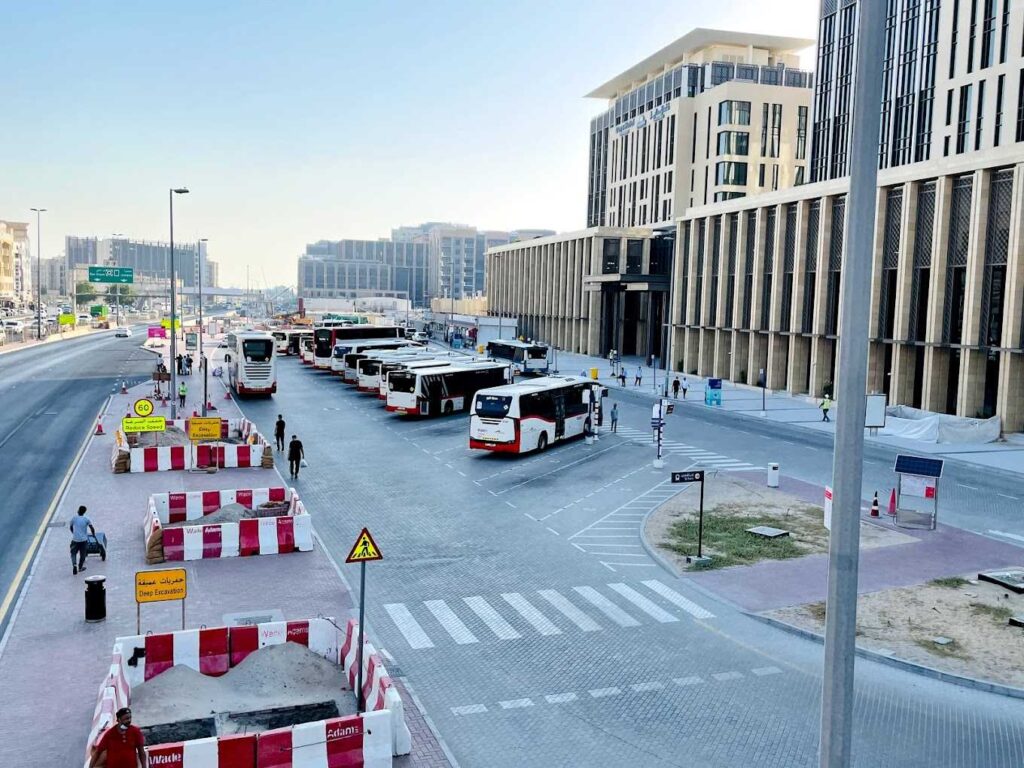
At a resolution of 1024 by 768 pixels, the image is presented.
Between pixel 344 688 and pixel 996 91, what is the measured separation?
62.7 m

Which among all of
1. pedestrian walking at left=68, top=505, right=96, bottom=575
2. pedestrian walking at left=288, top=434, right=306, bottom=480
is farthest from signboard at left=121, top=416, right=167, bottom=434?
pedestrian walking at left=68, top=505, right=96, bottom=575

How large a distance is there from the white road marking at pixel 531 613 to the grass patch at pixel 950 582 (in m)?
9.21

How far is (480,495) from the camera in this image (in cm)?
2933

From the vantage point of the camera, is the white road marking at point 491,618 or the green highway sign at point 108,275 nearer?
the white road marking at point 491,618

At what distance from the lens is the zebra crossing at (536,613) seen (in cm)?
1698

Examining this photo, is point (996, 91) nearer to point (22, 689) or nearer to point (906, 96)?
point (906, 96)

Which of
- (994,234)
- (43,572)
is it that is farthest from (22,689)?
(994,234)

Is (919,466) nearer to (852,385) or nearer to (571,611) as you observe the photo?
(571,611)

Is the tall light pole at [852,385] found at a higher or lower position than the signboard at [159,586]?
higher

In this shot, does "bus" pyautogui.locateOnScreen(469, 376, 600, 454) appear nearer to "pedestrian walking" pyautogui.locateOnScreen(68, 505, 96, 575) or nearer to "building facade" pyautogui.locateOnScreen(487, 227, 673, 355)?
"pedestrian walking" pyautogui.locateOnScreen(68, 505, 96, 575)

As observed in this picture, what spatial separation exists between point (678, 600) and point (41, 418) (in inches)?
1468

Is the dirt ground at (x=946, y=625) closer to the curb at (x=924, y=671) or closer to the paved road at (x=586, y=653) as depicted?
the curb at (x=924, y=671)

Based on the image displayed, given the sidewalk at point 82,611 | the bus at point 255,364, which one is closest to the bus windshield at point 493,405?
the sidewalk at point 82,611

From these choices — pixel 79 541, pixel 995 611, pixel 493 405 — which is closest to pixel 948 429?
pixel 493 405
